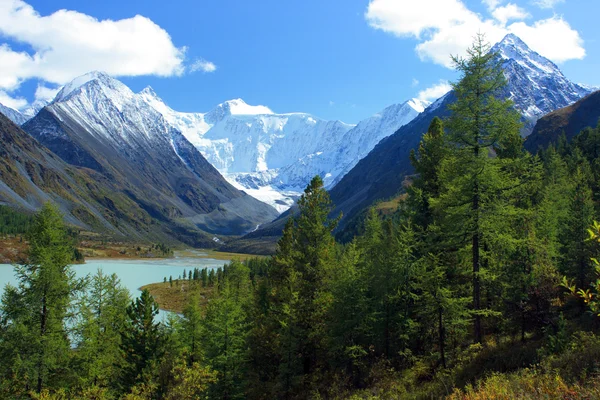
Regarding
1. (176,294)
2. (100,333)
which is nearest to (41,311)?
(100,333)

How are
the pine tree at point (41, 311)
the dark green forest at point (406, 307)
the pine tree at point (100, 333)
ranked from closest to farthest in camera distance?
the dark green forest at point (406, 307) < the pine tree at point (41, 311) < the pine tree at point (100, 333)

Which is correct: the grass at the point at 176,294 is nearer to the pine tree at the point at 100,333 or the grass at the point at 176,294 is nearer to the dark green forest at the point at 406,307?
the pine tree at the point at 100,333

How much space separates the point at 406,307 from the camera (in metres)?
23.1

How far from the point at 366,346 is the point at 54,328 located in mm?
18587

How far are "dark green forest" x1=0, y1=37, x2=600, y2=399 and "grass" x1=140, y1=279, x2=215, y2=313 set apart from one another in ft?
228

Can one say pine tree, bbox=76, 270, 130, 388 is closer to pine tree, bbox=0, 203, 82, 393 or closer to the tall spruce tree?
pine tree, bbox=0, 203, 82, 393

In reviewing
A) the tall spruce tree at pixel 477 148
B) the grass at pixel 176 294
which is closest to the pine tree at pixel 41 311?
the tall spruce tree at pixel 477 148

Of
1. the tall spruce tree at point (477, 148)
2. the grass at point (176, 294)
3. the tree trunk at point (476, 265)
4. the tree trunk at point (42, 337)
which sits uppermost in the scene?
the tall spruce tree at point (477, 148)

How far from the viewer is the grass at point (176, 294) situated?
330 feet

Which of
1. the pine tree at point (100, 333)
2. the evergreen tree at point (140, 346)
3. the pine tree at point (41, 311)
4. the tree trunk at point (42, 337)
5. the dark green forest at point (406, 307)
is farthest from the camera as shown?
the evergreen tree at point (140, 346)

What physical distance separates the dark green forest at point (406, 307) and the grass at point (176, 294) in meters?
69.6

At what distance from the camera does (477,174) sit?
64.5 ft

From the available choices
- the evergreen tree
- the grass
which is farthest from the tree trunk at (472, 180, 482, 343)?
the grass

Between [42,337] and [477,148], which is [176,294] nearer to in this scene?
[42,337]
